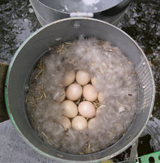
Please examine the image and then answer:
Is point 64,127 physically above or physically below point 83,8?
below

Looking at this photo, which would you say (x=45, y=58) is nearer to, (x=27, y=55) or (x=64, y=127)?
(x=27, y=55)

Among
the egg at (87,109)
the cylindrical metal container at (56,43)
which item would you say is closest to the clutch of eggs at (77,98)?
the egg at (87,109)

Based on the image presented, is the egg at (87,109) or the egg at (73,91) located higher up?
the egg at (73,91)

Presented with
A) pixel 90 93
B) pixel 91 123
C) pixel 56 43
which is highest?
pixel 56 43

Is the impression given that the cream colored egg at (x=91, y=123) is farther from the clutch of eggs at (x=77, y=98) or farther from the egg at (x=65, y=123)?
the egg at (x=65, y=123)

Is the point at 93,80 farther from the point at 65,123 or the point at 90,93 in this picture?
the point at 65,123

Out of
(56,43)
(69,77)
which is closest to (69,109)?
(69,77)

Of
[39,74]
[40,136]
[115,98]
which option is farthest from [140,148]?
[39,74]
